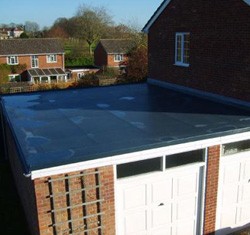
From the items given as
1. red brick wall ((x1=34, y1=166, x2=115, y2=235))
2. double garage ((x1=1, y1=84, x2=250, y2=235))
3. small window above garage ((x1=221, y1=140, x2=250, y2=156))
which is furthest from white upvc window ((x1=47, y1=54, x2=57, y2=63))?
red brick wall ((x1=34, y1=166, x2=115, y2=235))

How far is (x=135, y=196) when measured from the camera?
8484 mm

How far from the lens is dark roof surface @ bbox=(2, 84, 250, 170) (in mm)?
7762

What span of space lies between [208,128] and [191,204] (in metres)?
2.15

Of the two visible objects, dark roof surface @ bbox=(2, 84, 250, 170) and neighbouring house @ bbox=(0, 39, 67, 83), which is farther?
neighbouring house @ bbox=(0, 39, 67, 83)

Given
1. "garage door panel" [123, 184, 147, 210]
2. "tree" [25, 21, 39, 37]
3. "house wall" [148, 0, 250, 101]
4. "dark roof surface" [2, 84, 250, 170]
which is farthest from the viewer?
"tree" [25, 21, 39, 37]

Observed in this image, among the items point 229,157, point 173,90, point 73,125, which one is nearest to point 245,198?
point 229,157

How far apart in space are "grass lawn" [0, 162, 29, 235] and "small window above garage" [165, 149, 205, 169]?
16.0ft

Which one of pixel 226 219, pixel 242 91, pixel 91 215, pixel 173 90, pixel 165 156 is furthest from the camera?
pixel 173 90

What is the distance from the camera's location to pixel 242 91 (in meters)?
11.7

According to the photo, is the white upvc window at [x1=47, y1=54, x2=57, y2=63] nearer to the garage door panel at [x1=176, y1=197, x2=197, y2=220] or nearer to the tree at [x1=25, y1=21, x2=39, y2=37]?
the garage door panel at [x1=176, y1=197, x2=197, y2=220]

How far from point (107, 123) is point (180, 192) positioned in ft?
9.43

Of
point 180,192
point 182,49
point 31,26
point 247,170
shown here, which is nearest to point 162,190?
point 180,192

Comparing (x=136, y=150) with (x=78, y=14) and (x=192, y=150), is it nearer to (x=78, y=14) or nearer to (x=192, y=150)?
(x=192, y=150)

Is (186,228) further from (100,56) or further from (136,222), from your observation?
(100,56)
